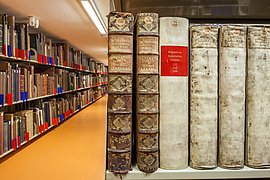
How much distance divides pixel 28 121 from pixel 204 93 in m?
3.18

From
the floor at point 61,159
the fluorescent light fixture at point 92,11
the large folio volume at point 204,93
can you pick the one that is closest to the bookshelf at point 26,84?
the floor at point 61,159

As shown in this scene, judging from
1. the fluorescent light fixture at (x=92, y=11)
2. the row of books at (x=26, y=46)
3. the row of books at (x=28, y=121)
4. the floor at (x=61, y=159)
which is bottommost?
the floor at (x=61, y=159)

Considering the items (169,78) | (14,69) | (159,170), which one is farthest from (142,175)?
(14,69)

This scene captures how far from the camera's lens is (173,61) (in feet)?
2.11

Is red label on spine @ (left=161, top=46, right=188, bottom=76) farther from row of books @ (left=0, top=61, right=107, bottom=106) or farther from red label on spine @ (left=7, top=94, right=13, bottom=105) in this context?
red label on spine @ (left=7, top=94, right=13, bottom=105)

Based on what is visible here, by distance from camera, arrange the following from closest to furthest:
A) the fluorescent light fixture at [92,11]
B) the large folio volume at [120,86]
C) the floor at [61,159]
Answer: the large folio volume at [120,86], the floor at [61,159], the fluorescent light fixture at [92,11]

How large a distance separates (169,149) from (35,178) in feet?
6.95

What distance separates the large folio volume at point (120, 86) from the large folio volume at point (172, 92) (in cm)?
9

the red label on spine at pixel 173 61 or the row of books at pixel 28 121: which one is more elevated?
the red label on spine at pixel 173 61

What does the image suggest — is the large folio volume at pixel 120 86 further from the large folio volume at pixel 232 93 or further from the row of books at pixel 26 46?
the row of books at pixel 26 46

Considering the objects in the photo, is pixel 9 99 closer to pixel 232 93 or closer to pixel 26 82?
pixel 26 82

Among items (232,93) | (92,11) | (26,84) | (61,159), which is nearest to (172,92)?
(232,93)

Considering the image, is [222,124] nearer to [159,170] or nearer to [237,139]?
[237,139]

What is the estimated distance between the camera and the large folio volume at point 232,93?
2.13 feet
